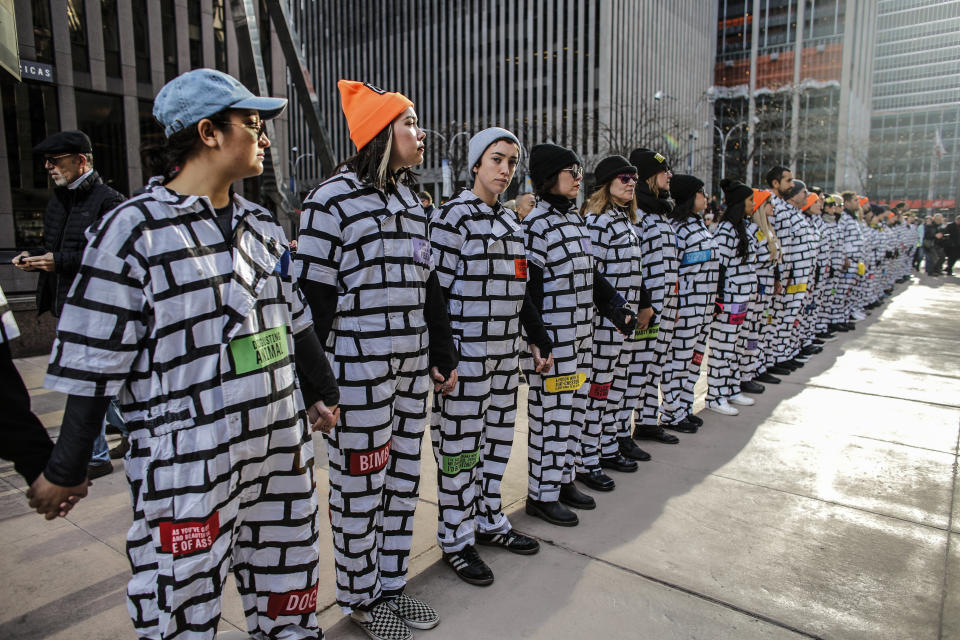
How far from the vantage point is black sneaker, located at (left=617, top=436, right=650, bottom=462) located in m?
4.77

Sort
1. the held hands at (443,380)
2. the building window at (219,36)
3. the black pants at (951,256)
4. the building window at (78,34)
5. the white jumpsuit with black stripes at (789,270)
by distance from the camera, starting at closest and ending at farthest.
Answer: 1. the held hands at (443,380)
2. the white jumpsuit with black stripes at (789,270)
3. the building window at (78,34)
4. the black pants at (951,256)
5. the building window at (219,36)

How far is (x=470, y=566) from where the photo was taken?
3043 millimetres

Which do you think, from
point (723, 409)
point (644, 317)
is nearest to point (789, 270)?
point (723, 409)

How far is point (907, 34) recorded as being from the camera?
10294cm

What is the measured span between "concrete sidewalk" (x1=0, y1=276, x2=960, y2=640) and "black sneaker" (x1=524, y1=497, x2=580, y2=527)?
0.05 metres

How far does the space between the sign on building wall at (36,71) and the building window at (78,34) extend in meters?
1.37

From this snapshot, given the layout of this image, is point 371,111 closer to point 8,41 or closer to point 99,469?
point 8,41

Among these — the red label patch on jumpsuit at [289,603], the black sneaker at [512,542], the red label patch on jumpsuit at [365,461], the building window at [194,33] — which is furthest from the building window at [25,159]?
the red label patch on jumpsuit at [289,603]

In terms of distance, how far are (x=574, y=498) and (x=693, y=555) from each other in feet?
2.72

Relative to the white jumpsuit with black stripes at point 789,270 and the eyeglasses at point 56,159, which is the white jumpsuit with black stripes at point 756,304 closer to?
the white jumpsuit with black stripes at point 789,270

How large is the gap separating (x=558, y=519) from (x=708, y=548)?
861mm

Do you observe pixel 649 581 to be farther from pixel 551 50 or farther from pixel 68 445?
pixel 551 50

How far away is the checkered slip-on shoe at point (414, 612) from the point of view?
2.63 m

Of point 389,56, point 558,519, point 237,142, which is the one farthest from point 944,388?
point 389,56
